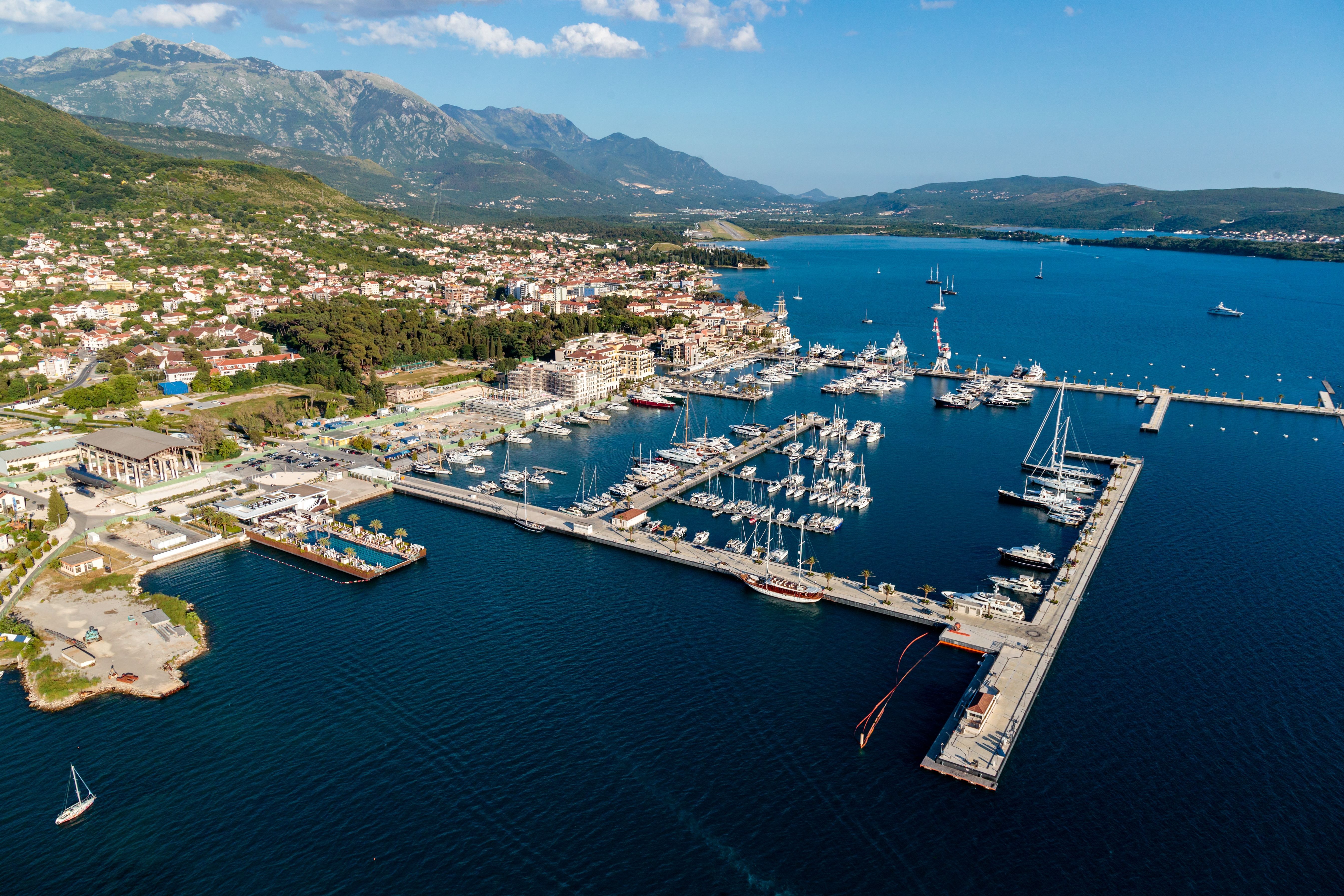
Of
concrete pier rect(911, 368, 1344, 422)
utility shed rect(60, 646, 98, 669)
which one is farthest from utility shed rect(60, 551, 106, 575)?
concrete pier rect(911, 368, 1344, 422)

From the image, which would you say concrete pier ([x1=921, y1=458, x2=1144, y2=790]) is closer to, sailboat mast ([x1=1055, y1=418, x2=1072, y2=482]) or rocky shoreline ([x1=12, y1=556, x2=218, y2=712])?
sailboat mast ([x1=1055, y1=418, x2=1072, y2=482])

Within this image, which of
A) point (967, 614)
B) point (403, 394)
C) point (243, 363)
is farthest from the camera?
point (243, 363)

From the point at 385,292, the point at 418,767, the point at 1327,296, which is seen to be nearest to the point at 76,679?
the point at 418,767

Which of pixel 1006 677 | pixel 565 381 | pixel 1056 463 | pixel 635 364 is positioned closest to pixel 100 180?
pixel 635 364

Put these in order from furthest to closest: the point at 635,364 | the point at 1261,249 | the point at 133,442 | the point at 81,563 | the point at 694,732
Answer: the point at 1261,249, the point at 635,364, the point at 133,442, the point at 81,563, the point at 694,732

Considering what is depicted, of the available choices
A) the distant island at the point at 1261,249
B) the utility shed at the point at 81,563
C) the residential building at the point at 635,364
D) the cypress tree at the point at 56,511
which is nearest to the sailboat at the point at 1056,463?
the residential building at the point at 635,364

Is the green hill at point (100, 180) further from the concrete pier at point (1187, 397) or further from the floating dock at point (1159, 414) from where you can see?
the floating dock at point (1159, 414)

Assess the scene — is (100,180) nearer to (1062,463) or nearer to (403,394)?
(403,394)
